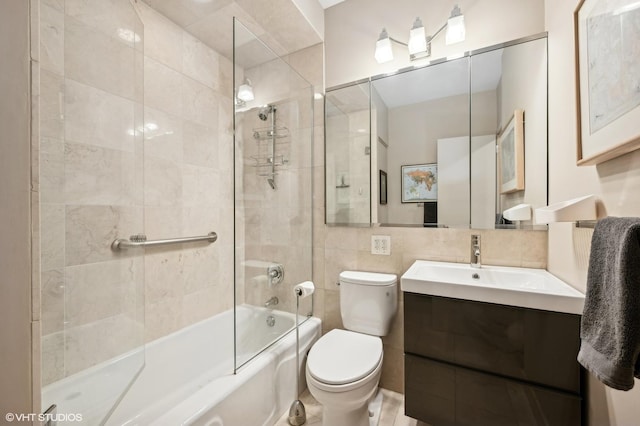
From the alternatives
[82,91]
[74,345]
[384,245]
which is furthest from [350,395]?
[82,91]

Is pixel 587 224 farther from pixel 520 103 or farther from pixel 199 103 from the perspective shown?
pixel 199 103

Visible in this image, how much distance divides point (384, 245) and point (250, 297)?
36.5 inches

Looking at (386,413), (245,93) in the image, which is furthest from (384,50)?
(386,413)

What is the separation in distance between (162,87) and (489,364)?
230 cm

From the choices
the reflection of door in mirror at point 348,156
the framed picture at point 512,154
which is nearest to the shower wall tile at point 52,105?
the reflection of door in mirror at point 348,156

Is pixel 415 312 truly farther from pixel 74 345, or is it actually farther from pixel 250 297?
pixel 74 345

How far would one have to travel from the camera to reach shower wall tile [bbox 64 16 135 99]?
3.26ft

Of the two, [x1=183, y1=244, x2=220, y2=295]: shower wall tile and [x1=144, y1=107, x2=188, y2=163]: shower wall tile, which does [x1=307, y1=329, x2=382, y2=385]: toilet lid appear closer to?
[x1=183, y1=244, x2=220, y2=295]: shower wall tile

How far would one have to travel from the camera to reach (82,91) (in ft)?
3.42

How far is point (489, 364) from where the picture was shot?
3.86ft

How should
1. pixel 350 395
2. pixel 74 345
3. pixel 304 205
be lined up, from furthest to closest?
1. pixel 304 205
2. pixel 350 395
3. pixel 74 345

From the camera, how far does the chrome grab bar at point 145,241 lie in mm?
1288

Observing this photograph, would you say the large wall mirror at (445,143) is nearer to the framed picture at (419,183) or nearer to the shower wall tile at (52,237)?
the framed picture at (419,183)

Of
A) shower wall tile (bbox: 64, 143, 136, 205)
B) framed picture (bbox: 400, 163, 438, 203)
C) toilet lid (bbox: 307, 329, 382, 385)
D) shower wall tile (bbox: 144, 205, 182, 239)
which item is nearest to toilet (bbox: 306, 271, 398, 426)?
toilet lid (bbox: 307, 329, 382, 385)
